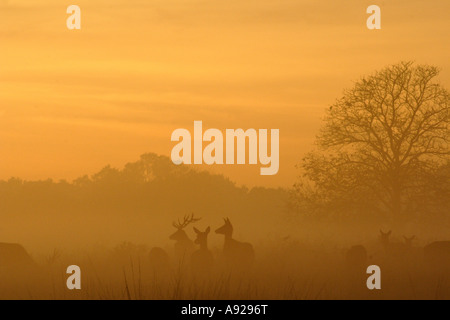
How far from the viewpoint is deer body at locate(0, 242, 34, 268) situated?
59.6 feet

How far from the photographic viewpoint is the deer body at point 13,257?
18156 mm

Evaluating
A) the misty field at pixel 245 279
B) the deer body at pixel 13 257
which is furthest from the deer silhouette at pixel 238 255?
the deer body at pixel 13 257

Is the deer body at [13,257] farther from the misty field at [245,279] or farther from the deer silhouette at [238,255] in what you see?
the deer silhouette at [238,255]

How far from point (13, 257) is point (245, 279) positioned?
20.0ft

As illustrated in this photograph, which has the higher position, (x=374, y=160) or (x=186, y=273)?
(x=374, y=160)

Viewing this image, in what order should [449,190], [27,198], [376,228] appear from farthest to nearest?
[27,198] < [376,228] < [449,190]

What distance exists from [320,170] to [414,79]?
5.46 meters

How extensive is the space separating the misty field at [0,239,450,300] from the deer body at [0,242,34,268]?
36 cm

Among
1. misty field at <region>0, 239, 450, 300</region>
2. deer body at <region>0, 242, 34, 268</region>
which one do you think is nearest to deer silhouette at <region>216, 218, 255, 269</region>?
misty field at <region>0, 239, 450, 300</region>

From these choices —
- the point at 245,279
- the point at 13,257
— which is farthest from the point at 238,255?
the point at 13,257

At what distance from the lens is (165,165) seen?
7188cm

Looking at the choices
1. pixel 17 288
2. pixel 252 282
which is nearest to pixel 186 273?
pixel 252 282

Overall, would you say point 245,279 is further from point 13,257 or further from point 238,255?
point 13,257
